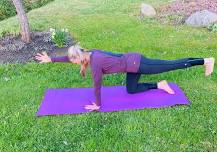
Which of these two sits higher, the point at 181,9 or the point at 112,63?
the point at 112,63

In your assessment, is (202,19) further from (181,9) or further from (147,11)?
(147,11)

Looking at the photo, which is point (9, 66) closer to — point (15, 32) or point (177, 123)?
point (15, 32)

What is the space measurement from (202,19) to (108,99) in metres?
6.65

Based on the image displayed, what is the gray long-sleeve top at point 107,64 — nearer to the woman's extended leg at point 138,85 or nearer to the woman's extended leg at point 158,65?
the woman's extended leg at point 158,65

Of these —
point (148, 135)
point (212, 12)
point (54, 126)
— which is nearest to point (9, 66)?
point (54, 126)

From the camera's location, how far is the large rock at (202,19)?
13.6 m

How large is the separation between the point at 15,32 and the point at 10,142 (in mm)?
7016

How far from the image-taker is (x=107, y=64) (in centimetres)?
764

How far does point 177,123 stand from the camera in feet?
23.7

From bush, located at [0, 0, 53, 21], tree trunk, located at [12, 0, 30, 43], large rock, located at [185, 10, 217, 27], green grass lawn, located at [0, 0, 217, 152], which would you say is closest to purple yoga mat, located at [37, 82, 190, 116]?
green grass lawn, located at [0, 0, 217, 152]

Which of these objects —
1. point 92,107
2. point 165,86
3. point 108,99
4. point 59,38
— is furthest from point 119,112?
point 59,38

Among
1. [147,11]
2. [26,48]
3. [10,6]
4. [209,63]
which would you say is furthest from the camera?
[10,6]

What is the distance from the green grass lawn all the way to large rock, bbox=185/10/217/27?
1.46 feet

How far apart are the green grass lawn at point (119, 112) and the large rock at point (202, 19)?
44 cm
